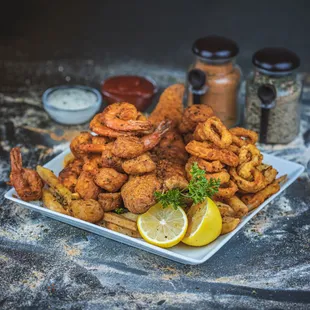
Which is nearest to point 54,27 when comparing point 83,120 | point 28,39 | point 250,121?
point 28,39

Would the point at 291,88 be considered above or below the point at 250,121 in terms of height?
above

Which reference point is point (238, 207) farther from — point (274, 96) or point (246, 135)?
point (274, 96)

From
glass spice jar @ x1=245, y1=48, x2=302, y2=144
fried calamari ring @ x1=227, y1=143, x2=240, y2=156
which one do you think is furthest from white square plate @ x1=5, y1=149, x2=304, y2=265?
glass spice jar @ x1=245, y1=48, x2=302, y2=144

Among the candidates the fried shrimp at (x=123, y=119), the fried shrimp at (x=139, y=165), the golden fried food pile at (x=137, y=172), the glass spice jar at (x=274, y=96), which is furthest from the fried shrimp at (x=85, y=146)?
the glass spice jar at (x=274, y=96)

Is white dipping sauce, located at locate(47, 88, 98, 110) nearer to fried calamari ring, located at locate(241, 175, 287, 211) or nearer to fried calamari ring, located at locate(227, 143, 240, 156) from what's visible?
fried calamari ring, located at locate(227, 143, 240, 156)

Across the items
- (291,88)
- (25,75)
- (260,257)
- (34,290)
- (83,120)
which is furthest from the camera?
(25,75)

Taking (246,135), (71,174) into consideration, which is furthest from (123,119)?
(246,135)

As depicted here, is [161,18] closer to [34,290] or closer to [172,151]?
[172,151]
